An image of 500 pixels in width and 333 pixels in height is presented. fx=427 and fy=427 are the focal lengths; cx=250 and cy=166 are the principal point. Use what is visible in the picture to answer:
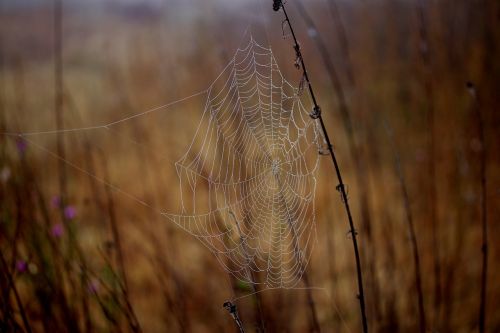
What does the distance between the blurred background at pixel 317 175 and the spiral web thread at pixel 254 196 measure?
0.42ft

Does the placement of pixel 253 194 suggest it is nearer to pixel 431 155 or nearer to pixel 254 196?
pixel 254 196

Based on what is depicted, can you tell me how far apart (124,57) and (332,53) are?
303 cm

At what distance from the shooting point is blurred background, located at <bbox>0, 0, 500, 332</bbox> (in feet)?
3.88

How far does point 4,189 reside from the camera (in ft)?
5.67

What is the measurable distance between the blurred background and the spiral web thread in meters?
0.13

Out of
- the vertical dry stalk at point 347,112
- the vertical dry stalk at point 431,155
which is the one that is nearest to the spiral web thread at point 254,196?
the vertical dry stalk at point 347,112

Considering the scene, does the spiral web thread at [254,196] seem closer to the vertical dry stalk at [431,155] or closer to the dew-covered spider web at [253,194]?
the dew-covered spider web at [253,194]

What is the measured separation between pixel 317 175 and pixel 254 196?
90cm

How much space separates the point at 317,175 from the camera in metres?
3.32

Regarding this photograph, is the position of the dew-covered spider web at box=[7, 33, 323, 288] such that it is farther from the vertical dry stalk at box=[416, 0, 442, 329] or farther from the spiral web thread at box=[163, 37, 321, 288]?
the vertical dry stalk at box=[416, 0, 442, 329]

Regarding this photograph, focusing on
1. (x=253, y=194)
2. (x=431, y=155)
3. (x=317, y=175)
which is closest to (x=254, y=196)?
(x=253, y=194)

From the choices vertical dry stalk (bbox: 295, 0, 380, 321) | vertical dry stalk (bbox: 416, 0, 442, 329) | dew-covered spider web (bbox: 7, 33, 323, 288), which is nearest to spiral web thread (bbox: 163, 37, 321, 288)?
dew-covered spider web (bbox: 7, 33, 323, 288)

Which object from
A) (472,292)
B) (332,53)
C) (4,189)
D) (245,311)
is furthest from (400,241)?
(332,53)

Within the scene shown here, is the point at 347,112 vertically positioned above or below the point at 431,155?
above
